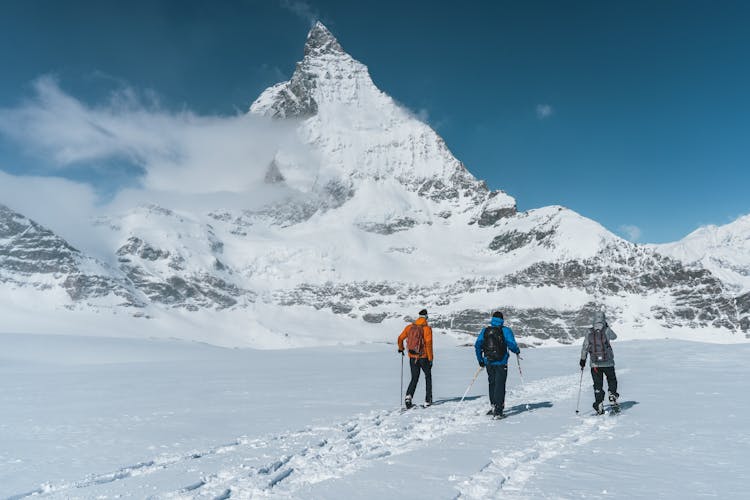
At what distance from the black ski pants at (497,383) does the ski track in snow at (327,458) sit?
414mm

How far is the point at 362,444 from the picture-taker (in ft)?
26.2

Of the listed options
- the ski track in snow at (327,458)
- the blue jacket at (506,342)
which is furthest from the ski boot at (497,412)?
the blue jacket at (506,342)

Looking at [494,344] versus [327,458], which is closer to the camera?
[327,458]

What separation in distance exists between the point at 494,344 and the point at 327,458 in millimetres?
5727

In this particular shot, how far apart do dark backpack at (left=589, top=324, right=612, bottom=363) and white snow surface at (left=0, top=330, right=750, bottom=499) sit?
3.75ft

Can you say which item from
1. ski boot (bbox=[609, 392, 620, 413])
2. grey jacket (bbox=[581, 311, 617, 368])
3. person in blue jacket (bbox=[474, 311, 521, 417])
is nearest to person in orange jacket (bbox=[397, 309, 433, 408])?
person in blue jacket (bbox=[474, 311, 521, 417])

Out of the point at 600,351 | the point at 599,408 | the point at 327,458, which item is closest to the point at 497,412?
the point at 599,408

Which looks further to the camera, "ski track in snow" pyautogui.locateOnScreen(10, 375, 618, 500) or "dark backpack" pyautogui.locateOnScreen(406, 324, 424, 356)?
"dark backpack" pyautogui.locateOnScreen(406, 324, 424, 356)

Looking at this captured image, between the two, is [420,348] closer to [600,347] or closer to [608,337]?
[600,347]

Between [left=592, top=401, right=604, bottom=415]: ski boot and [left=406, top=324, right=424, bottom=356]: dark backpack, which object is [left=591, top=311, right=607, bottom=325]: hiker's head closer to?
[left=592, top=401, right=604, bottom=415]: ski boot

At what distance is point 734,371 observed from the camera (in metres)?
18.7

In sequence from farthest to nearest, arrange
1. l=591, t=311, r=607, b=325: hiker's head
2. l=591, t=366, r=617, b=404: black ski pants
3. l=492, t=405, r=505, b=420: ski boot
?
l=591, t=311, r=607, b=325: hiker's head < l=591, t=366, r=617, b=404: black ski pants < l=492, t=405, r=505, b=420: ski boot

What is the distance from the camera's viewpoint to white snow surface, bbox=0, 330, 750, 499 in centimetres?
567

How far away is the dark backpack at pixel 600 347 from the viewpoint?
1171 centimetres
